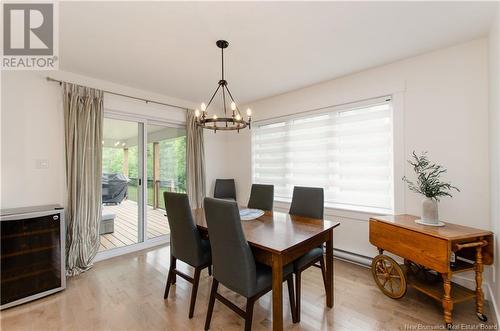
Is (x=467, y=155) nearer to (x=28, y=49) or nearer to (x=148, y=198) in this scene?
(x=148, y=198)

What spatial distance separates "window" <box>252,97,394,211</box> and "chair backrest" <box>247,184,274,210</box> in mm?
899

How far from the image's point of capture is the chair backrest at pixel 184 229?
77.4 inches

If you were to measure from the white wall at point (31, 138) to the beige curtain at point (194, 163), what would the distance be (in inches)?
63.9

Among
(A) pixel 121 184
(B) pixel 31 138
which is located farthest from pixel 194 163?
(B) pixel 31 138

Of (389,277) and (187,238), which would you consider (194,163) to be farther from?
(389,277)

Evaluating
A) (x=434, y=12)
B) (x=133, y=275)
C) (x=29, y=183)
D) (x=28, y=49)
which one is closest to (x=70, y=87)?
(x=28, y=49)

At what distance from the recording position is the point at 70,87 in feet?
9.12

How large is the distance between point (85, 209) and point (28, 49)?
74.2 inches

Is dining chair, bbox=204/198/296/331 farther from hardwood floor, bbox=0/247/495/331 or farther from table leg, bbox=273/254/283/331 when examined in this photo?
hardwood floor, bbox=0/247/495/331

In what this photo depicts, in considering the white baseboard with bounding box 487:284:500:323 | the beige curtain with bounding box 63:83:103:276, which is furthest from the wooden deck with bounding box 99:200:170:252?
the white baseboard with bounding box 487:284:500:323

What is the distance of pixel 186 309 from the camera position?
203 cm

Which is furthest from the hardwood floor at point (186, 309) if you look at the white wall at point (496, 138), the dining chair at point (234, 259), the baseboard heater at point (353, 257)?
the white wall at point (496, 138)

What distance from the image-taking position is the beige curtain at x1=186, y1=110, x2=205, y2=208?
400cm

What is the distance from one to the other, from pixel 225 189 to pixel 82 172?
2373mm
